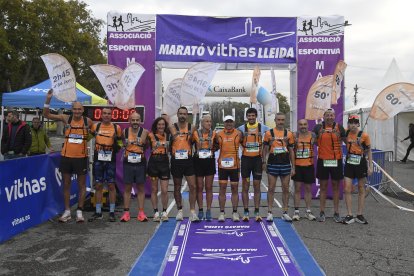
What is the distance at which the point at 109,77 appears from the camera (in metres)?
7.70

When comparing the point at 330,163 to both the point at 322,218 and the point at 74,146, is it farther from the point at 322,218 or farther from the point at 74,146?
the point at 74,146

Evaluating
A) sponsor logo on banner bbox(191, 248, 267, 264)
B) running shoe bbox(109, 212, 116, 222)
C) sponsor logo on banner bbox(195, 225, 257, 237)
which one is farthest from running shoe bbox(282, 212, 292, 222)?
running shoe bbox(109, 212, 116, 222)

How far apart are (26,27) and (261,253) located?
85.3 ft

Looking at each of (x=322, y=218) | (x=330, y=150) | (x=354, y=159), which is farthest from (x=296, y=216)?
(x=354, y=159)

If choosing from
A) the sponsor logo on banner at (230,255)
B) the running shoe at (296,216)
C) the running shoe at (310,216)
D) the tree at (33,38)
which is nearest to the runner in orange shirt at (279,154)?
the running shoe at (296,216)

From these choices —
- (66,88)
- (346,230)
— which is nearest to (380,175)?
(346,230)

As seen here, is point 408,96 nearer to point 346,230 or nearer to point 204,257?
point 346,230

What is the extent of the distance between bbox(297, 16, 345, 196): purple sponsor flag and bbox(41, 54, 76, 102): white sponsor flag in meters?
4.75

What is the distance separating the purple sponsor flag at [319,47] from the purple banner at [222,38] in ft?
0.71

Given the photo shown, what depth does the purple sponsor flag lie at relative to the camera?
8.52 meters

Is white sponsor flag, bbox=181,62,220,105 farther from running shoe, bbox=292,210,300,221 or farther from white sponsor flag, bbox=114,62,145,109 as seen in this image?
running shoe, bbox=292,210,300,221

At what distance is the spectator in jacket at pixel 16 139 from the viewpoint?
8602 mm

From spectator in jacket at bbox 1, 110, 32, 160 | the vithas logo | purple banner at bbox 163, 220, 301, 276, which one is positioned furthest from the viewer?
spectator in jacket at bbox 1, 110, 32, 160

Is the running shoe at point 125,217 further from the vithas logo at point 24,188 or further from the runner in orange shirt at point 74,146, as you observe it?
the vithas logo at point 24,188
